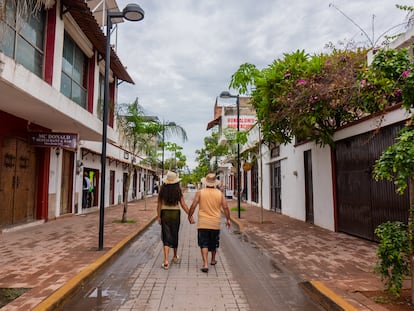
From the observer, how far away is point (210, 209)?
5.97m

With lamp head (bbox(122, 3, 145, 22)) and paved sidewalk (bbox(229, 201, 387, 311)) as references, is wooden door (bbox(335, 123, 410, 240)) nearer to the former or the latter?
paved sidewalk (bbox(229, 201, 387, 311))

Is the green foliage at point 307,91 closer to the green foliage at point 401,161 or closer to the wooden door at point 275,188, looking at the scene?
the green foliage at point 401,161

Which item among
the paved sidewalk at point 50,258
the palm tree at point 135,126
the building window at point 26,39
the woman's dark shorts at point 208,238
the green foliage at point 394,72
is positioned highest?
the building window at point 26,39

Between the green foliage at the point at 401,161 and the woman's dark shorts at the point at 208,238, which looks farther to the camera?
the woman's dark shorts at the point at 208,238

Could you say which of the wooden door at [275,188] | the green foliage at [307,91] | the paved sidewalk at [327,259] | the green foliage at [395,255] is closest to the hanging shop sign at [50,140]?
the green foliage at [307,91]

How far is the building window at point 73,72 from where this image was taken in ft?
35.5

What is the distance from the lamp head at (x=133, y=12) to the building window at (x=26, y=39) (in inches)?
77.4

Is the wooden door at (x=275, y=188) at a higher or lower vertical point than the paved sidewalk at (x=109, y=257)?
higher

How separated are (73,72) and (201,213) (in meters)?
8.17

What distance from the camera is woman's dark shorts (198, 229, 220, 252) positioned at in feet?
19.4

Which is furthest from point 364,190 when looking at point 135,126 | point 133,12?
point 135,126

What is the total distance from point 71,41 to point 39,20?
209cm

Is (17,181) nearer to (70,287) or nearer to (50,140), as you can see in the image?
(50,140)

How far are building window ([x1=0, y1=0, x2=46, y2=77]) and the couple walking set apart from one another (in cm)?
476
